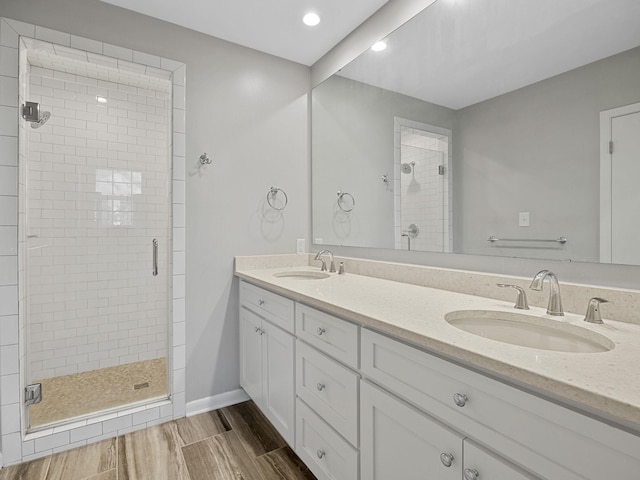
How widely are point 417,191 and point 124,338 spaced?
2.50 metres

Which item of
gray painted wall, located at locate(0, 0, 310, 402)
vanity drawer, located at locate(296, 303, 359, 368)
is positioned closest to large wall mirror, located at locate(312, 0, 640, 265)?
gray painted wall, located at locate(0, 0, 310, 402)

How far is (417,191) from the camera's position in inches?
71.1

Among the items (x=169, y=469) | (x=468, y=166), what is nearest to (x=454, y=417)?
(x=468, y=166)

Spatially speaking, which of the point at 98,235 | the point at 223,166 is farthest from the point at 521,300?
the point at 98,235

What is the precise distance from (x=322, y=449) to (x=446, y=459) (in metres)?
0.68

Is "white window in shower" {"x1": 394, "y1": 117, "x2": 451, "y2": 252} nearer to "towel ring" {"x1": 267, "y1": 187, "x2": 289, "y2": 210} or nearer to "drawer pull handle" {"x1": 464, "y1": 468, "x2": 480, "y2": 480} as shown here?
"towel ring" {"x1": 267, "y1": 187, "x2": 289, "y2": 210}

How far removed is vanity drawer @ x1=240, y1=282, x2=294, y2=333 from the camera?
163 centimetres

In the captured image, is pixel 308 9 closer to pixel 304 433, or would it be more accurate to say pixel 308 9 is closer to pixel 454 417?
pixel 454 417

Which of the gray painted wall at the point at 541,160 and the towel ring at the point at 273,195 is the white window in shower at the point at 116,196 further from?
the gray painted wall at the point at 541,160

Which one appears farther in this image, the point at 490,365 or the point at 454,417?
the point at 454,417

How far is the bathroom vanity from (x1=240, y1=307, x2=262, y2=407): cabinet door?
119mm

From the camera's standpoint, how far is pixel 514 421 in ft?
2.36

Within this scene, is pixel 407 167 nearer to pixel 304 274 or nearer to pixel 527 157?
pixel 527 157

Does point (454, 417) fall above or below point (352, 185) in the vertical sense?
below
